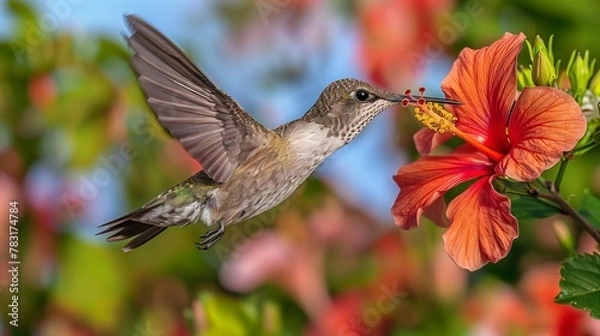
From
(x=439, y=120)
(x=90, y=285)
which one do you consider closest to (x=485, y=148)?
(x=439, y=120)

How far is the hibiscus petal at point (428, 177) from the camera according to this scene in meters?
1.21

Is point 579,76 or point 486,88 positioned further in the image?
point 579,76

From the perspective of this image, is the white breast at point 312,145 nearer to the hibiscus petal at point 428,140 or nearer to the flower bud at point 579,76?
the hibiscus petal at point 428,140

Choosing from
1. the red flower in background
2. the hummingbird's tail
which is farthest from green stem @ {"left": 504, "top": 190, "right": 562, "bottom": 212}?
the red flower in background

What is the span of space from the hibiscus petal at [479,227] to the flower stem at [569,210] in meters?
0.13

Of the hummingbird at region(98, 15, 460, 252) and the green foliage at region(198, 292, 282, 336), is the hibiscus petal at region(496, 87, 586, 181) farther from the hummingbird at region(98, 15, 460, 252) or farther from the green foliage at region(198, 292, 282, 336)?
the green foliage at region(198, 292, 282, 336)

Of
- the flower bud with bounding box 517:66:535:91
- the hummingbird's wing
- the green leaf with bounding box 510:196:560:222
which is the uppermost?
the hummingbird's wing

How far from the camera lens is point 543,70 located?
121cm

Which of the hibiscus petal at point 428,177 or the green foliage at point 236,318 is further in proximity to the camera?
the green foliage at point 236,318

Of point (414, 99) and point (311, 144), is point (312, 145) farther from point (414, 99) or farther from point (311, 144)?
point (414, 99)

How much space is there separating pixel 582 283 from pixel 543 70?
0.28m

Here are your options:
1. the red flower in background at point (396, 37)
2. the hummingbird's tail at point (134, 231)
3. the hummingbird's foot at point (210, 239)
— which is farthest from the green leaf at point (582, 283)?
the red flower in background at point (396, 37)

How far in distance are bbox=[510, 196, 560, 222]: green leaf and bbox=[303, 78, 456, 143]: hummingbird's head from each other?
10.0 inches

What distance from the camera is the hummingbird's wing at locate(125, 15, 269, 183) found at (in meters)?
1.13
